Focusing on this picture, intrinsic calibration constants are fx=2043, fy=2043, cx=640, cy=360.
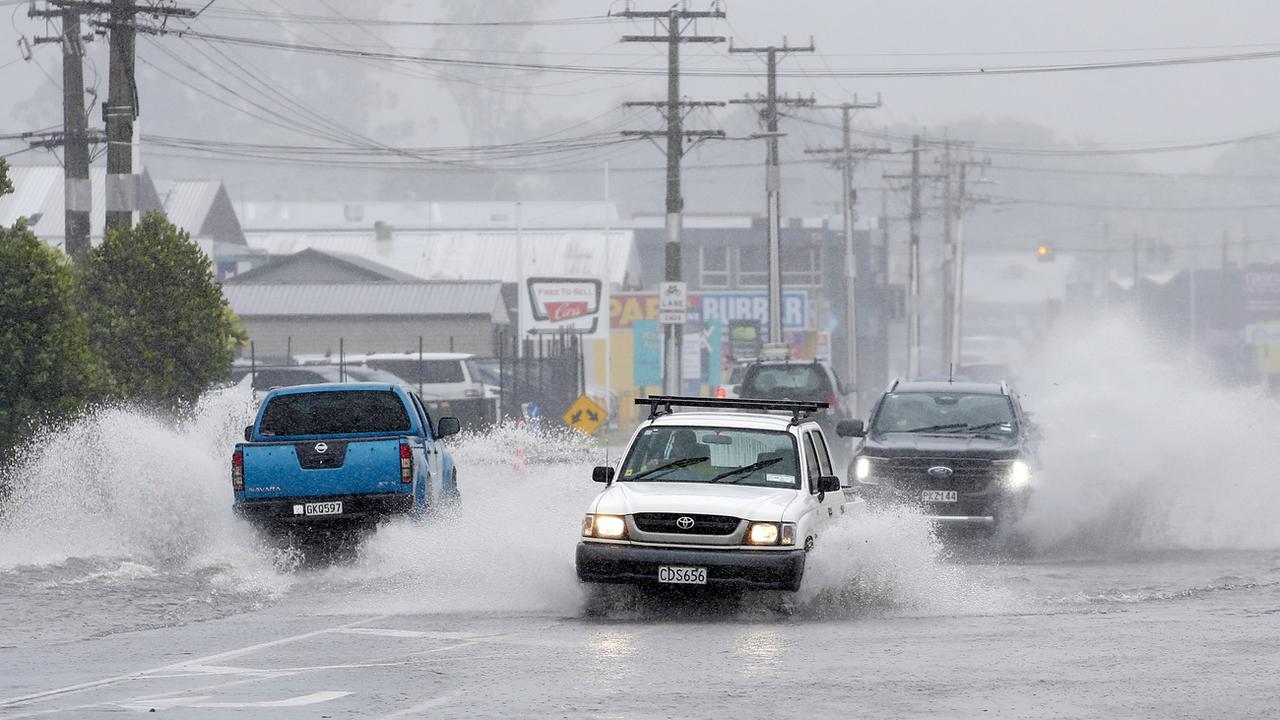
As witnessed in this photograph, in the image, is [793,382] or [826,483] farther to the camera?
[793,382]

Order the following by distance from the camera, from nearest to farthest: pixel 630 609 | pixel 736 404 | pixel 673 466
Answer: pixel 630 609, pixel 673 466, pixel 736 404

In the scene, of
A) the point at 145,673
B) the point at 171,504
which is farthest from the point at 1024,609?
the point at 171,504

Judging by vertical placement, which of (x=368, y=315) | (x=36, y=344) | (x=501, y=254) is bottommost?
(x=36, y=344)

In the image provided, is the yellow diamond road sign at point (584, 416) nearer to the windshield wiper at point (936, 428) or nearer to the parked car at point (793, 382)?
the parked car at point (793, 382)

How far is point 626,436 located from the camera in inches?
2330

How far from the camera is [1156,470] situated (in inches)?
926

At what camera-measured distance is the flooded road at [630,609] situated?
1020 cm

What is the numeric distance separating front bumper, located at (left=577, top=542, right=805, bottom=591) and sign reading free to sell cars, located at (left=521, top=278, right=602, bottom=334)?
162 ft

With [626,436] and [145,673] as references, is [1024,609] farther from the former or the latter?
[626,436]

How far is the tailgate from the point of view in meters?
18.4

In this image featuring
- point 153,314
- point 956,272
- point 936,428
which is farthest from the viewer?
point 956,272

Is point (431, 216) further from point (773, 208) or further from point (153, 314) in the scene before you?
point (153, 314)

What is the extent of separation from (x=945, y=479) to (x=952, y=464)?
19 centimetres

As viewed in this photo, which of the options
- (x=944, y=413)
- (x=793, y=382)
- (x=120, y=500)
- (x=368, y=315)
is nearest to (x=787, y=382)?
(x=793, y=382)
